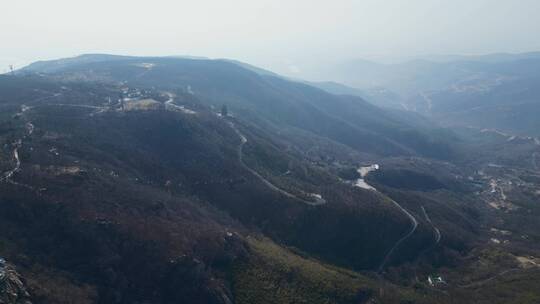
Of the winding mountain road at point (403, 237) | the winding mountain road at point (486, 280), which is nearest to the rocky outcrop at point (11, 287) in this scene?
the winding mountain road at point (403, 237)

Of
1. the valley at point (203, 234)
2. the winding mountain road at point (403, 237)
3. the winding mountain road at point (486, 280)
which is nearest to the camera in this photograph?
the valley at point (203, 234)

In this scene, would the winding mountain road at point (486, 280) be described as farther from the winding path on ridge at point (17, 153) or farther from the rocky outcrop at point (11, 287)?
the winding path on ridge at point (17, 153)

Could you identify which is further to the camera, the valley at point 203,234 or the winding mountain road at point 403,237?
the winding mountain road at point 403,237

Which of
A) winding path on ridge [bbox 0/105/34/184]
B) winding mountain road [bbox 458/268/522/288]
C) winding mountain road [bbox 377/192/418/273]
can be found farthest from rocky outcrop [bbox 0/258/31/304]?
winding mountain road [bbox 458/268/522/288]

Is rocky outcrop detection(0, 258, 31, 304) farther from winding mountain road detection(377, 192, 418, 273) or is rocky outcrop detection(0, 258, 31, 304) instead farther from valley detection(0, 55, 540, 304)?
winding mountain road detection(377, 192, 418, 273)

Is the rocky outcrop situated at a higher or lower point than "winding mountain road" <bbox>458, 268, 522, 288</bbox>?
higher

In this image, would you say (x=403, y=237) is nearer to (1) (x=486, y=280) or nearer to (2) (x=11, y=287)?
(1) (x=486, y=280)

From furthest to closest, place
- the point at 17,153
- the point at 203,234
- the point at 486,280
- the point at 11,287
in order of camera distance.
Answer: the point at 486,280
the point at 17,153
the point at 203,234
the point at 11,287

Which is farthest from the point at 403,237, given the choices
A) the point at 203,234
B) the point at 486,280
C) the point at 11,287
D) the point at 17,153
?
the point at 17,153
